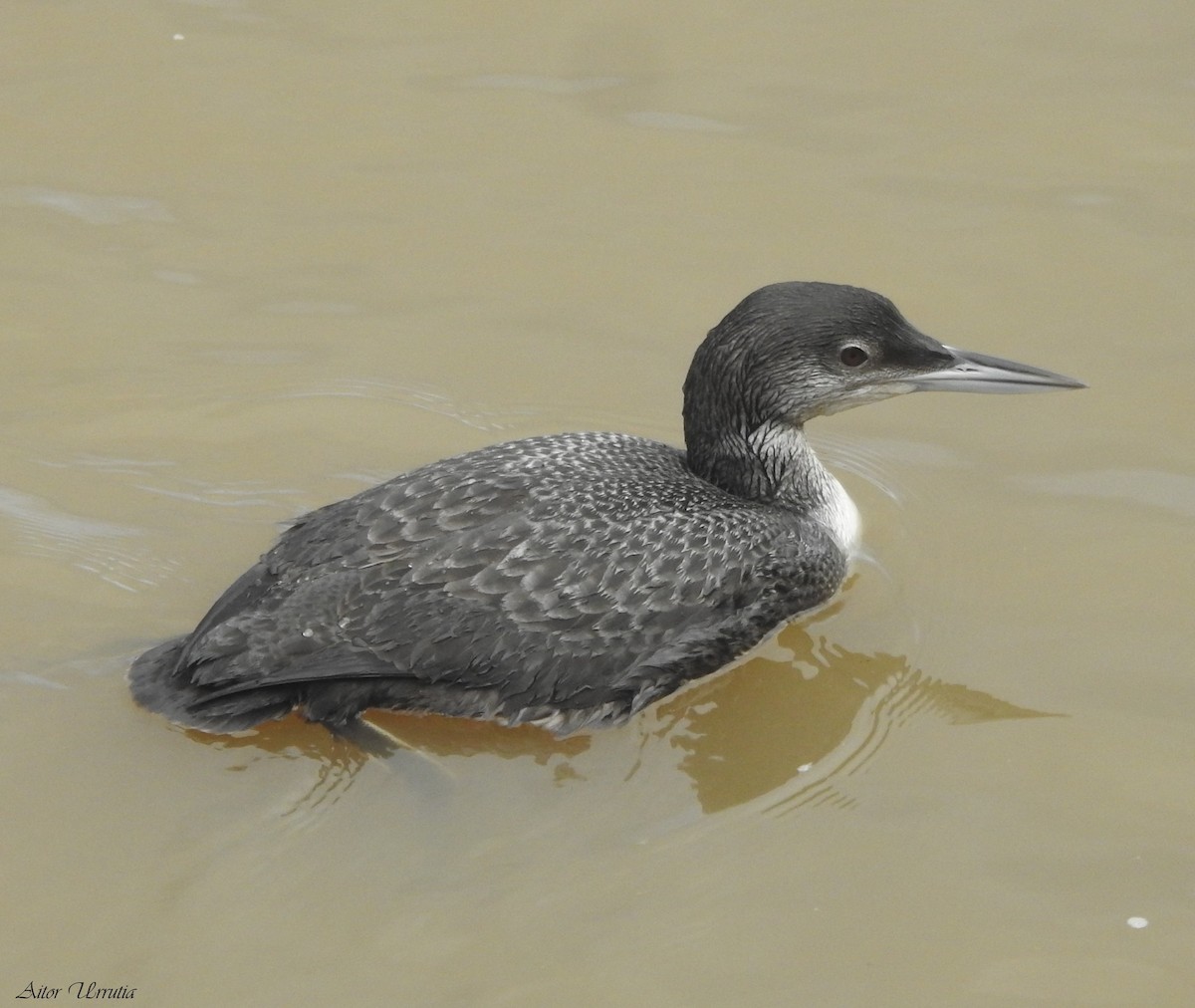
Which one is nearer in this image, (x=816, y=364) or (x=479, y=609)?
(x=479, y=609)

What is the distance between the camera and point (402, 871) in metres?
4.24

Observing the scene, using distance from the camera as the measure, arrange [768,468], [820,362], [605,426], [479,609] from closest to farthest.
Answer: [479,609] → [820,362] → [768,468] → [605,426]

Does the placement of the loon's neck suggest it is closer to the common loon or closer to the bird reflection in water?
the common loon

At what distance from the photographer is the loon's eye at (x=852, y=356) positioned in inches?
197

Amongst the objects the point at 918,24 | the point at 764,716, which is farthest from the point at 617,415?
the point at 918,24

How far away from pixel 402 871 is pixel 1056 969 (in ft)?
5.54

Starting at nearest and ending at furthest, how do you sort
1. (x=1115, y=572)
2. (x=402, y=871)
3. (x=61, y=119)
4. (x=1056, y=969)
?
1. (x=1056, y=969)
2. (x=402, y=871)
3. (x=1115, y=572)
4. (x=61, y=119)

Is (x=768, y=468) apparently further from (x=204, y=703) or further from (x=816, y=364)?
(x=204, y=703)

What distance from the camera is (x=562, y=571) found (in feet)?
14.9

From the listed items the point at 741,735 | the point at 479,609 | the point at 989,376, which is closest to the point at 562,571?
the point at 479,609

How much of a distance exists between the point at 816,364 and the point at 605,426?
1.22 meters

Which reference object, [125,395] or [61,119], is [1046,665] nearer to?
[125,395]

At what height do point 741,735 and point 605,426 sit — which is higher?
point 605,426

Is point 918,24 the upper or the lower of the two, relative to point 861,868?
upper
